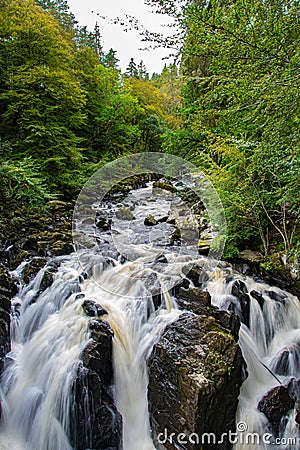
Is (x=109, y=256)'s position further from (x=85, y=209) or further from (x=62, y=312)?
(x=85, y=209)

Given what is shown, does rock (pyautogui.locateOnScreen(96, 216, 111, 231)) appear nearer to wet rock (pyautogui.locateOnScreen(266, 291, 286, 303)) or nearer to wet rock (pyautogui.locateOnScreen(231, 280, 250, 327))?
wet rock (pyautogui.locateOnScreen(231, 280, 250, 327))

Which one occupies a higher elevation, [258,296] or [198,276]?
[198,276]

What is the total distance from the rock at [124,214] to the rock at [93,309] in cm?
611

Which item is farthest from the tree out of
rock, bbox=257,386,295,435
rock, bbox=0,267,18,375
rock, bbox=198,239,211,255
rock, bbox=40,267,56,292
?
rock, bbox=257,386,295,435

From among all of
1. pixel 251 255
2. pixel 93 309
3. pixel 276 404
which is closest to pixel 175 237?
pixel 251 255

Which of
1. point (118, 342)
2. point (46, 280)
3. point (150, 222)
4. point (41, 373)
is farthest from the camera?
point (150, 222)

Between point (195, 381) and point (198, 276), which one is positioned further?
point (198, 276)

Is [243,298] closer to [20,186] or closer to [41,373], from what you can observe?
[41,373]

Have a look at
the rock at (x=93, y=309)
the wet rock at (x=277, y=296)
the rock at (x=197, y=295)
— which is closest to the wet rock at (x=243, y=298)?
the wet rock at (x=277, y=296)

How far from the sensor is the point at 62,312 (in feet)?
14.3

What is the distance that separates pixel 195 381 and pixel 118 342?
144cm

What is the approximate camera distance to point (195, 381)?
2.76 meters

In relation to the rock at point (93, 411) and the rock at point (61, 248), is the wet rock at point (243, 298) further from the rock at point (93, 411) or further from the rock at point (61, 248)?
the rock at point (61, 248)

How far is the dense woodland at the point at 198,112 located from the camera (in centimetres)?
305
